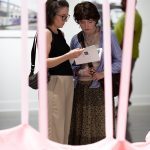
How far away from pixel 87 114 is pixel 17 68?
84.4 inches

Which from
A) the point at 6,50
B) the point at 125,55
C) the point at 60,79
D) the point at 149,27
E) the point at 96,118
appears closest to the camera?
the point at 125,55

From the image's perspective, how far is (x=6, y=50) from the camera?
3775mm

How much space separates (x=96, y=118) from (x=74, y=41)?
1.36ft

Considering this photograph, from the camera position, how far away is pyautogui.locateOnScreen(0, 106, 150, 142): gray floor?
9.24ft

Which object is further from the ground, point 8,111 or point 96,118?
point 96,118

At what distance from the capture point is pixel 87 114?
5.60ft

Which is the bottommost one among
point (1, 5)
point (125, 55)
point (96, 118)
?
point (96, 118)

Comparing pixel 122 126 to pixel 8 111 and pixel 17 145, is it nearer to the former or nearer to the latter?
pixel 17 145

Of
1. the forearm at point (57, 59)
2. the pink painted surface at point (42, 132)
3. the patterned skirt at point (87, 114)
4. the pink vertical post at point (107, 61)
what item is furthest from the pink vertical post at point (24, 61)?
the patterned skirt at point (87, 114)

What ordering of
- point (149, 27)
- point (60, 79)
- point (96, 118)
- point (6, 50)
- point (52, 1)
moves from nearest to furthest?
1. point (52, 1)
2. point (60, 79)
3. point (96, 118)
4. point (6, 50)
5. point (149, 27)

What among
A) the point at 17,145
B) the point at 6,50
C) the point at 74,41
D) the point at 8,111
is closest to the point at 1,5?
the point at 6,50

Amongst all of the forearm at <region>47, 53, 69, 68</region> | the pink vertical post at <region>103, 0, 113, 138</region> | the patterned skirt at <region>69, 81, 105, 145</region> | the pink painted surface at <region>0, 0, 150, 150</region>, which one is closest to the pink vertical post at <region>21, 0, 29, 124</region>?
the pink painted surface at <region>0, 0, 150, 150</region>

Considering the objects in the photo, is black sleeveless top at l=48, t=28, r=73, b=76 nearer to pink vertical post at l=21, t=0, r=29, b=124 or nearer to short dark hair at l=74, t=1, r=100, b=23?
short dark hair at l=74, t=1, r=100, b=23

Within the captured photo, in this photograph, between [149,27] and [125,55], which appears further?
[149,27]
